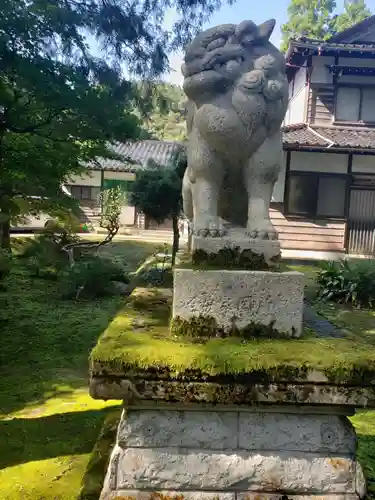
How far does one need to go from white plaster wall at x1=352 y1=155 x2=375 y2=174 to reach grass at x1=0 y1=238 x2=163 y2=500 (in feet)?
28.5

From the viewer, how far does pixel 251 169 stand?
2.48 m

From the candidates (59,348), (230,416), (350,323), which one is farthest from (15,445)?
(350,323)

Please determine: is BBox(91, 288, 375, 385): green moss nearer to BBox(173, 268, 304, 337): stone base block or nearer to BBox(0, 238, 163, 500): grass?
BBox(173, 268, 304, 337): stone base block

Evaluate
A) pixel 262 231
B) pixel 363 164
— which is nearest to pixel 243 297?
pixel 262 231

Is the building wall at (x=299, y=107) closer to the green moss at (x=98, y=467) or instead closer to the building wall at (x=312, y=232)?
the building wall at (x=312, y=232)

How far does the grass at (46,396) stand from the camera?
258 cm

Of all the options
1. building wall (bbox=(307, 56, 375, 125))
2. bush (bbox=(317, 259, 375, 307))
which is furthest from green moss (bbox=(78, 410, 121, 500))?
building wall (bbox=(307, 56, 375, 125))

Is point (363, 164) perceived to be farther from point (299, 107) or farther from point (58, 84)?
point (58, 84)

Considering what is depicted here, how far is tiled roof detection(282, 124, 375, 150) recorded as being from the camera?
12820 mm

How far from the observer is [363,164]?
13602 millimetres

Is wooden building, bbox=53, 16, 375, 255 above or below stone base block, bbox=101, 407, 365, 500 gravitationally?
above

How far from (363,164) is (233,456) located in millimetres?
13110

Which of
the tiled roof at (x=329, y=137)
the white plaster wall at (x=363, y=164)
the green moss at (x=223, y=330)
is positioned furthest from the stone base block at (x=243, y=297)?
the white plaster wall at (x=363, y=164)

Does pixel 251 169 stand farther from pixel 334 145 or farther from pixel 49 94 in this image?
pixel 334 145
